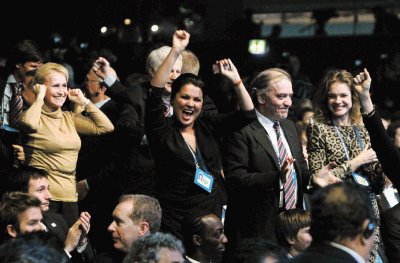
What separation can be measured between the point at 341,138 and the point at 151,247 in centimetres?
275

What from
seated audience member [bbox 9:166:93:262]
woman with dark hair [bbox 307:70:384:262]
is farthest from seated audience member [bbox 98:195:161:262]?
woman with dark hair [bbox 307:70:384:262]

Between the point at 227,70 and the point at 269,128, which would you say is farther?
the point at 269,128

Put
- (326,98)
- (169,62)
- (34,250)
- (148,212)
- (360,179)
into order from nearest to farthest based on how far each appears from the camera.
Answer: (34,250), (148,212), (169,62), (360,179), (326,98)

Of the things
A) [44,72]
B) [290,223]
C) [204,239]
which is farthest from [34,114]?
[290,223]

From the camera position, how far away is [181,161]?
269 inches

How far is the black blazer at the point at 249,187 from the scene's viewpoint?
6.86 m

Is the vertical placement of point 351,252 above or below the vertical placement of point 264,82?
below

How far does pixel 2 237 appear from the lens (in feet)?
19.2

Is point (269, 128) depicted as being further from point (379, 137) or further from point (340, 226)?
point (340, 226)

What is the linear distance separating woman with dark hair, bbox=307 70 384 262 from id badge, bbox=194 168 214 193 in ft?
2.89

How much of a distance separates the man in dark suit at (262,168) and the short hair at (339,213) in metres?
2.37

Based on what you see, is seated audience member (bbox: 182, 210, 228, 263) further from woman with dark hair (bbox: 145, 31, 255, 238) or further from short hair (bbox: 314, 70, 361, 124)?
short hair (bbox: 314, 70, 361, 124)

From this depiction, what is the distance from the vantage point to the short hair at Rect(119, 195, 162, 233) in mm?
6441

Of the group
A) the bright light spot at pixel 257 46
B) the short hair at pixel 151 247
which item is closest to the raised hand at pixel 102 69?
the short hair at pixel 151 247
